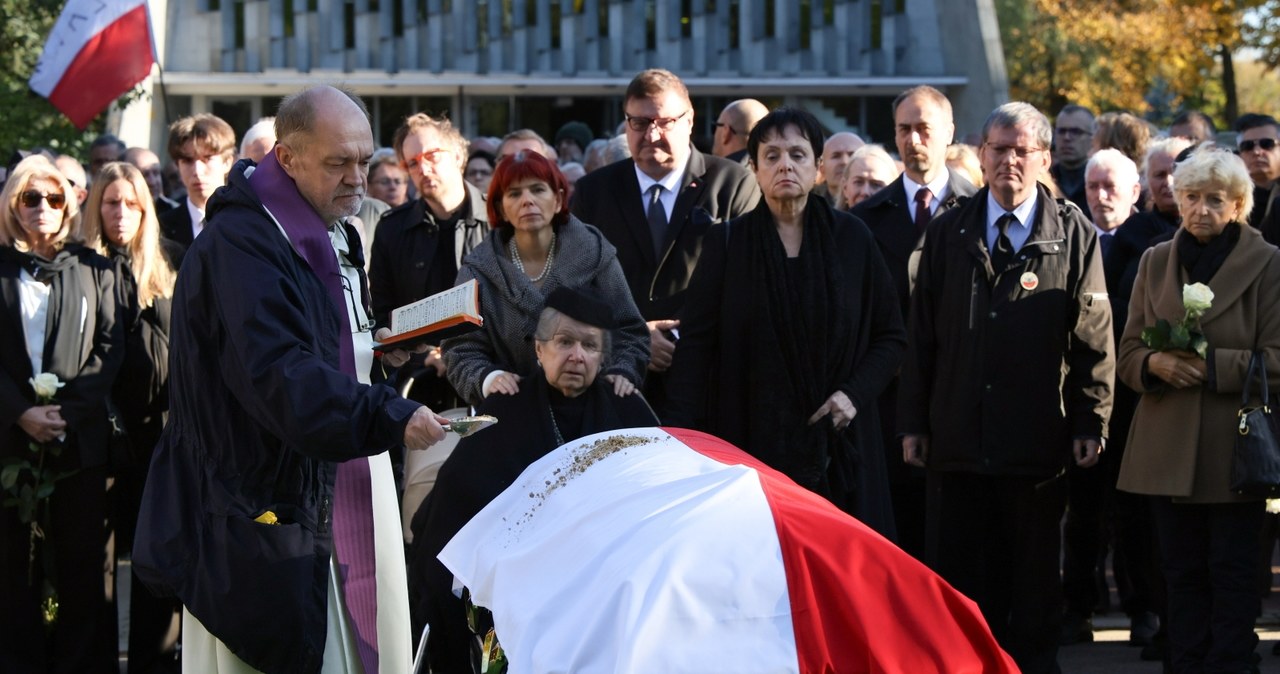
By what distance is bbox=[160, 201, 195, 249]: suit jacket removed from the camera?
917 centimetres

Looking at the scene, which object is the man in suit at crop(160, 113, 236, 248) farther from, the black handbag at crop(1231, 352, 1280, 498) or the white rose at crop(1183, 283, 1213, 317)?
the black handbag at crop(1231, 352, 1280, 498)

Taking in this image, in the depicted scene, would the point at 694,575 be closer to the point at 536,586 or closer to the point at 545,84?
the point at 536,586

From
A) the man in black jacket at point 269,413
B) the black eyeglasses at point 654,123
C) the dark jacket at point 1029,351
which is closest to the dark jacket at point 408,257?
the black eyeglasses at point 654,123

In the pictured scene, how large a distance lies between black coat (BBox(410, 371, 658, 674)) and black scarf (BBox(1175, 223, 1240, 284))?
263cm

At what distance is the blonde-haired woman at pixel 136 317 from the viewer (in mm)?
7867

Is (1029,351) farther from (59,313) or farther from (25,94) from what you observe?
(25,94)

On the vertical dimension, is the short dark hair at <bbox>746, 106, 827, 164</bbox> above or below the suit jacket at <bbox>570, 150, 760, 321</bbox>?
above

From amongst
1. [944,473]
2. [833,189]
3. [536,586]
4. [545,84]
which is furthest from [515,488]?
[545,84]

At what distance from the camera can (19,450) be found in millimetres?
7484

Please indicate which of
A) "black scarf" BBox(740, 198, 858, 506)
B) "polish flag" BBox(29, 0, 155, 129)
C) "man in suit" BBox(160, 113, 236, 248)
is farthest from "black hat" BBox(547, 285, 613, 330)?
"polish flag" BBox(29, 0, 155, 129)

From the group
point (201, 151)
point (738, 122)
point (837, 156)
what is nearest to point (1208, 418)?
point (738, 122)

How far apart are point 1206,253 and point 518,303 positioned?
304cm

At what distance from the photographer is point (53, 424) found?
24.3 ft

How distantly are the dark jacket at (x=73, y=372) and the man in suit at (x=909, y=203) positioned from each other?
3.75m
